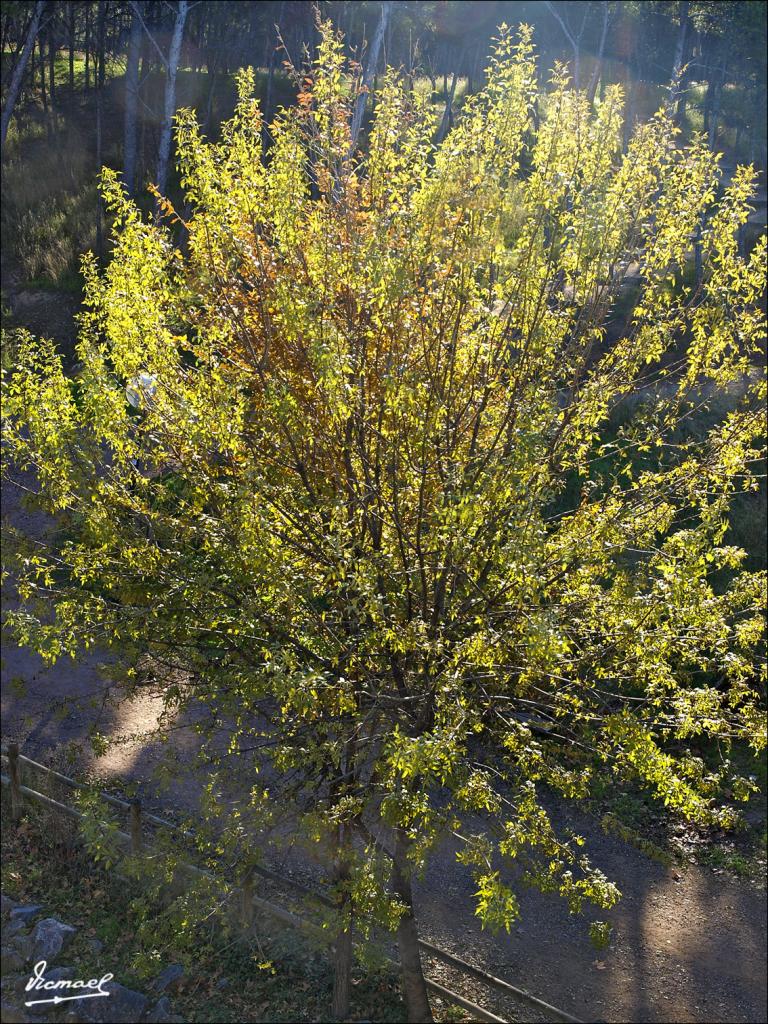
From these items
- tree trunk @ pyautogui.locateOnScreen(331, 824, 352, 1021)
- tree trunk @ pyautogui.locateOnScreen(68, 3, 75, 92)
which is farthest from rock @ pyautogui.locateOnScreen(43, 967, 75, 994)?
tree trunk @ pyautogui.locateOnScreen(68, 3, 75, 92)

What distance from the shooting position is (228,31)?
144ft

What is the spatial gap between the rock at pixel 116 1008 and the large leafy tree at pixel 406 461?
8.34 ft

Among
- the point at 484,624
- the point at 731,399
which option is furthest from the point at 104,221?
the point at 484,624

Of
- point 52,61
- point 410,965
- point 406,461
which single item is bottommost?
point 410,965

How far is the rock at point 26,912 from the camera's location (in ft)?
31.4

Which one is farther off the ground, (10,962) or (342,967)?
(342,967)

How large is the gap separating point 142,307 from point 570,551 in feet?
10.8

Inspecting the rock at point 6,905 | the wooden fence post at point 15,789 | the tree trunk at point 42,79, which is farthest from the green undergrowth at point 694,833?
the tree trunk at point 42,79

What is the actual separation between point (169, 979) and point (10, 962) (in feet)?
5.07

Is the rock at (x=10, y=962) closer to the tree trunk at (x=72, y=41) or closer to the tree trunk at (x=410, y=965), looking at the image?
the tree trunk at (x=410, y=965)

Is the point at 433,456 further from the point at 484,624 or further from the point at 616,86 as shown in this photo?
the point at 616,86

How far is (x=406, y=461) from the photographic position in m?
6.55

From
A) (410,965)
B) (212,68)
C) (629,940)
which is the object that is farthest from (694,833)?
(212,68)

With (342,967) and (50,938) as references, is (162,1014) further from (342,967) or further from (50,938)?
(342,967)
